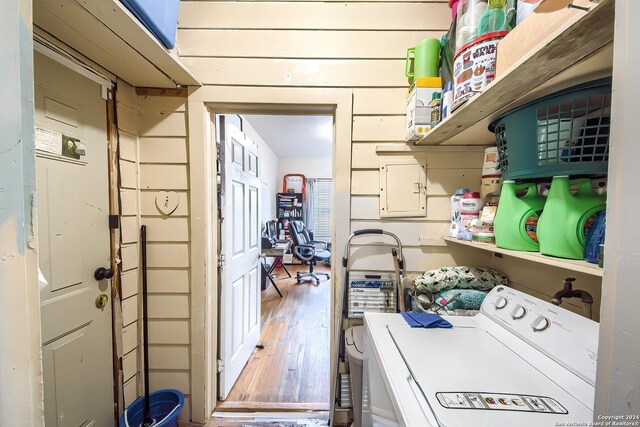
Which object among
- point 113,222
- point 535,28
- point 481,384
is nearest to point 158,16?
point 113,222

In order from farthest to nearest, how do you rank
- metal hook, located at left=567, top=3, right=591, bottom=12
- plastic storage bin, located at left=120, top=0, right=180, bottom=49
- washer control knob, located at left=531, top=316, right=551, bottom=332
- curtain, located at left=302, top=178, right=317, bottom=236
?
curtain, located at left=302, top=178, right=317, bottom=236 → plastic storage bin, located at left=120, top=0, right=180, bottom=49 → washer control knob, located at left=531, top=316, right=551, bottom=332 → metal hook, located at left=567, top=3, right=591, bottom=12

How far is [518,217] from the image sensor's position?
0.80m

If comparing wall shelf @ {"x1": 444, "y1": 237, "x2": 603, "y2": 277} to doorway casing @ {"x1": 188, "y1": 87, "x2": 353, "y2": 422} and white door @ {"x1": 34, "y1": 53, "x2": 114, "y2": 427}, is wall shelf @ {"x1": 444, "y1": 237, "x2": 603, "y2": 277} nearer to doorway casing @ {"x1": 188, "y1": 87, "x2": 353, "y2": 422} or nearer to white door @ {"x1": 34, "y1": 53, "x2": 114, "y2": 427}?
doorway casing @ {"x1": 188, "y1": 87, "x2": 353, "y2": 422}

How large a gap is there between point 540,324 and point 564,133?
59 cm

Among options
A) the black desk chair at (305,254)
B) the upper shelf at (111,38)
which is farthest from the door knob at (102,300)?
the black desk chair at (305,254)

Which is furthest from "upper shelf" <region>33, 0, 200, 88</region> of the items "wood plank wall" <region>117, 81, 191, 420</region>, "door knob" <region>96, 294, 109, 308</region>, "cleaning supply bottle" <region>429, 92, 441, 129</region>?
"cleaning supply bottle" <region>429, 92, 441, 129</region>

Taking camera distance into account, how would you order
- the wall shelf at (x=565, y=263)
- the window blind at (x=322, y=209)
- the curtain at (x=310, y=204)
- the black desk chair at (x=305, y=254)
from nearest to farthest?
the wall shelf at (x=565, y=263) < the black desk chair at (x=305, y=254) < the curtain at (x=310, y=204) < the window blind at (x=322, y=209)

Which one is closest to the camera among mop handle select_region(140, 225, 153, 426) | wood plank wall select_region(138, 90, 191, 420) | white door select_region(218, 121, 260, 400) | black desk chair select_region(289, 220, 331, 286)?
mop handle select_region(140, 225, 153, 426)

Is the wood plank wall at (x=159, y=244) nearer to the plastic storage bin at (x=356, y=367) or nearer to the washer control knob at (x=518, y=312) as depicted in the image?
the plastic storage bin at (x=356, y=367)

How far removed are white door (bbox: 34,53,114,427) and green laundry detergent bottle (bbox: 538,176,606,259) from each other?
5.71 ft

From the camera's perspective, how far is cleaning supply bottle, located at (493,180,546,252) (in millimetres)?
773

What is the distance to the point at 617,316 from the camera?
1.12ft

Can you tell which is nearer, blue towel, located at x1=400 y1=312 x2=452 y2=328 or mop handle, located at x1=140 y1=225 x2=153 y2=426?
blue towel, located at x1=400 y1=312 x2=452 y2=328

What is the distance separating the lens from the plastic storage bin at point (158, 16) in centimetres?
89
